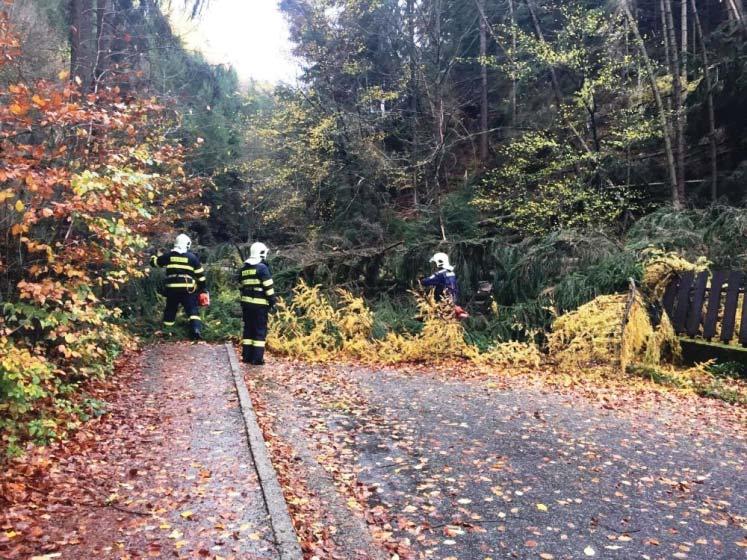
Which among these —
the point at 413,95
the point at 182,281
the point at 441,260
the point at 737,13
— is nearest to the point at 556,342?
the point at 441,260

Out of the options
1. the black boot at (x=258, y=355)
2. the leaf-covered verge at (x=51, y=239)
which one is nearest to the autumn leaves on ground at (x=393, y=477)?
the leaf-covered verge at (x=51, y=239)

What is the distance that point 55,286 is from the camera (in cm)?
507

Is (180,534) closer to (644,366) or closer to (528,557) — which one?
(528,557)

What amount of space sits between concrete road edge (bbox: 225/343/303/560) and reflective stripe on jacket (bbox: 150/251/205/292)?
186 inches

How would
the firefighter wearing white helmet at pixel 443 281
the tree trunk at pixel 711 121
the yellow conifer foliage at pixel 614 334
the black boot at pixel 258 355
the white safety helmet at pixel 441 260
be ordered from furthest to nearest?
the tree trunk at pixel 711 121
the white safety helmet at pixel 441 260
the firefighter wearing white helmet at pixel 443 281
the black boot at pixel 258 355
the yellow conifer foliage at pixel 614 334

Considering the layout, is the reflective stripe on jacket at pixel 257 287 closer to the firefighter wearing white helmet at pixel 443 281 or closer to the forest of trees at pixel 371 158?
the forest of trees at pixel 371 158

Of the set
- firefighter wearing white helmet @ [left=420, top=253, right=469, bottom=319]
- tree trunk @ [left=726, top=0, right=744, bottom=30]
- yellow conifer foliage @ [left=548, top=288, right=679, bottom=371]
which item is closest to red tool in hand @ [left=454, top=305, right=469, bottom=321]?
firefighter wearing white helmet @ [left=420, top=253, right=469, bottom=319]

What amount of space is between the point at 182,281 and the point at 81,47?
4266 millimetres

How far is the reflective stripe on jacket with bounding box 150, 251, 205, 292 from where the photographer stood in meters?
10.5

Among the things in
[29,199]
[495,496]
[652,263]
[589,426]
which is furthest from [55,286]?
[652,263]

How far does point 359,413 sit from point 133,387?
9.88 feet

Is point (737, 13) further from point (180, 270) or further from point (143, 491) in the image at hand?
point (143, 491)

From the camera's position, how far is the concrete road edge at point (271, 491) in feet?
11.0

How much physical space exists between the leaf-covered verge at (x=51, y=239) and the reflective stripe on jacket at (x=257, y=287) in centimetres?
230
